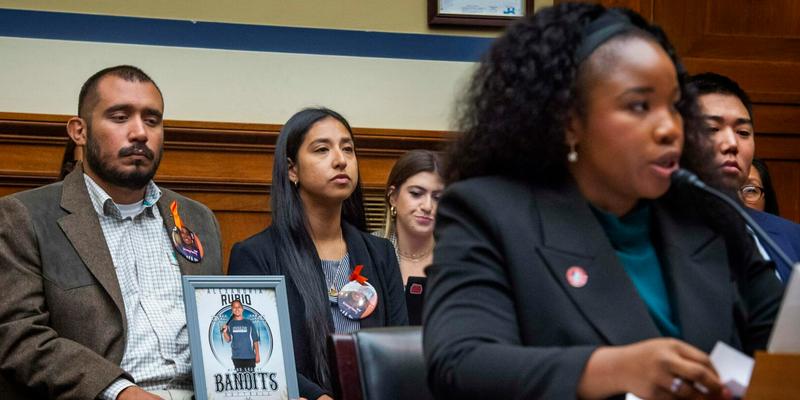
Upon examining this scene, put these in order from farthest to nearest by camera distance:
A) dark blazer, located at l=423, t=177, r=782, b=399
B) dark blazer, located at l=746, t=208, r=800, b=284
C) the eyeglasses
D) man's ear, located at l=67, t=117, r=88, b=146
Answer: the eyeglasses < man's ear, located at l=67, t=117, r=88, b=146 < dark blazer, located at l=746, t=208, r=800, b=284 < dark blazer, located at l=423, t=177, r=782, b=399

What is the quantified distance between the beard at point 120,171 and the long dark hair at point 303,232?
0.42 m

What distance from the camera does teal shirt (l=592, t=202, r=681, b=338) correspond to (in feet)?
5.01

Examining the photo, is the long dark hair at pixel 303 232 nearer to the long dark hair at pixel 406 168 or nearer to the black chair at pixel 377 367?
the long dark hair at pixel 406 168

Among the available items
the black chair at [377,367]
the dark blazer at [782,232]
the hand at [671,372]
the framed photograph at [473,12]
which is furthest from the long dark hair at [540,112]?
the framed photograph at [473,12]

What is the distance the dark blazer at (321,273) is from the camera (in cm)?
303

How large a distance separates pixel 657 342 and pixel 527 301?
24cm

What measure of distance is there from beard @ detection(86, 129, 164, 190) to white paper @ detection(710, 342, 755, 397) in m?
2.06

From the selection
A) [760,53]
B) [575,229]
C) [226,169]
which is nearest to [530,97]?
[575,229]

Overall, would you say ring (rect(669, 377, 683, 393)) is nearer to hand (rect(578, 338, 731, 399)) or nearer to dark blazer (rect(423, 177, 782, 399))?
A: hand (rect(578, 338, 731, 399))

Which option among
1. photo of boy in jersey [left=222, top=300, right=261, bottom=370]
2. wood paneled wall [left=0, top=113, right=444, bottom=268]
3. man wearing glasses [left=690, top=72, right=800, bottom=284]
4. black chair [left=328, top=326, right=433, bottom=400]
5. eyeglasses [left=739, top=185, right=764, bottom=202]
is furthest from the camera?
wood paneled wall [left=0, top=113, right=444, bottom=268]

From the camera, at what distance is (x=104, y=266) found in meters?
2.83

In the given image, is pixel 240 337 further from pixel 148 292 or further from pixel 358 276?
pixel 358 276

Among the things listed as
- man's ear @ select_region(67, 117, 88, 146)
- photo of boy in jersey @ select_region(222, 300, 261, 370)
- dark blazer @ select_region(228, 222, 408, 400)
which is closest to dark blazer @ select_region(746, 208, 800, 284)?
dark blazer @ select_region(228, 222, 408, 400)

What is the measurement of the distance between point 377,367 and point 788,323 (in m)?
0.65
